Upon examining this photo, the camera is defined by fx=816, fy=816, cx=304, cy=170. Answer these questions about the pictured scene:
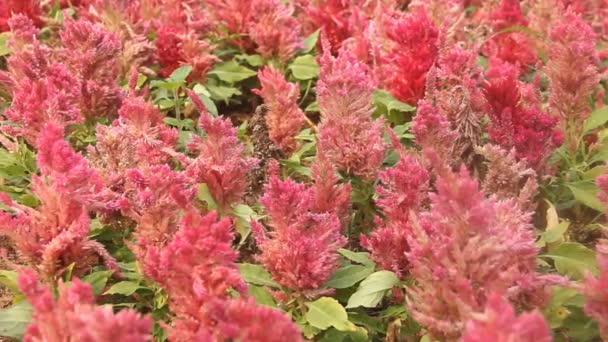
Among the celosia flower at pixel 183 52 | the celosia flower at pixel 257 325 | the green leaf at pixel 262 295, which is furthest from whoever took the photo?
the celosia flower at pixel 183 52

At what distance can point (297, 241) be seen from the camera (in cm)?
193

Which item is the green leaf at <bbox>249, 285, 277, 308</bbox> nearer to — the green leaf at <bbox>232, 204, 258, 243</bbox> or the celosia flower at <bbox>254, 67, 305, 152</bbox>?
the green leaf at <bbox>232, 204, 258, 243</bbox>

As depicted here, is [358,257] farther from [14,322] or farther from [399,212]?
[14,322]

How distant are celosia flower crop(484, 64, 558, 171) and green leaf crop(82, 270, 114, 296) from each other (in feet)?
3.80

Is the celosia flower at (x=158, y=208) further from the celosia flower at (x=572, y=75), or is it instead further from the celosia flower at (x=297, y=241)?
the celosia flower at (x=572, y=75)

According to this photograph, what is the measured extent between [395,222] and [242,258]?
1.76 ft

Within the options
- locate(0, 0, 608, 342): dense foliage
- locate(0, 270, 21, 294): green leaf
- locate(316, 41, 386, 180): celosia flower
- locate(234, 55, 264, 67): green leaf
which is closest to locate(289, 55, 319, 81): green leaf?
locate(0, 0, 608, 342): dense foliage

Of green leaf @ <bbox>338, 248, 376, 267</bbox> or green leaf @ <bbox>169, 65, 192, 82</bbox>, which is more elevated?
green leaf @ <bbox>169, 65, 192, 82</bbox>

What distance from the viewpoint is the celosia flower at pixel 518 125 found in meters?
2.36

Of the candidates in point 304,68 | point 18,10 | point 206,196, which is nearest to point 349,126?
point 206,196

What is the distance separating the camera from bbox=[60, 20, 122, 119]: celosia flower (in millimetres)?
2666

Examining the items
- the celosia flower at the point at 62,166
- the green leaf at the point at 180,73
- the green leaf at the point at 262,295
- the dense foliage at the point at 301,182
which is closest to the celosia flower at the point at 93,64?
the dense foliage at the point at 301,182

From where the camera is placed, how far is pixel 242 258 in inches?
95.5

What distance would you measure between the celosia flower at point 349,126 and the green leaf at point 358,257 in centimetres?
28
